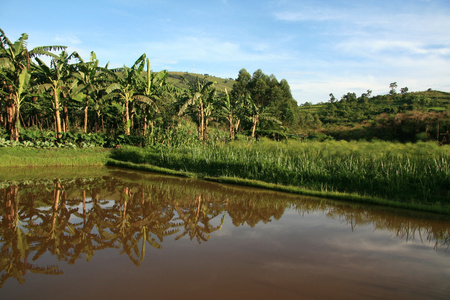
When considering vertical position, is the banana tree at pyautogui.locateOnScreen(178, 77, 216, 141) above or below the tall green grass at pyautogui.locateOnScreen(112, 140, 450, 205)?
above

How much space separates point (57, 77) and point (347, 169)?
14705mm

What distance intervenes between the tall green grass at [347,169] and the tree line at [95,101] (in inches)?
238

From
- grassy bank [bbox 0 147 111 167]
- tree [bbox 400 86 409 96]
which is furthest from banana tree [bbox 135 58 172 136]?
tree [bbox 400 86 409 96]

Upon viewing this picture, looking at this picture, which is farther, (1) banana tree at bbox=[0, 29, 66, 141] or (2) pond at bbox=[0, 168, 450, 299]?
(1) banana tree at bbox=[0, 29, 66, 141]

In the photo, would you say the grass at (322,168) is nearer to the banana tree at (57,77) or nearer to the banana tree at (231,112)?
the banana tree at (57,77)

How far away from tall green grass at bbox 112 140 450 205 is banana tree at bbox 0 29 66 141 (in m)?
8.21

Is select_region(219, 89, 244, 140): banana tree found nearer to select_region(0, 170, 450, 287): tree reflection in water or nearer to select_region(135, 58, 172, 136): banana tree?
select_region(135, 58, 172, 136): banana tree

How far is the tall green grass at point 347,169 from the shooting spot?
7930 mm

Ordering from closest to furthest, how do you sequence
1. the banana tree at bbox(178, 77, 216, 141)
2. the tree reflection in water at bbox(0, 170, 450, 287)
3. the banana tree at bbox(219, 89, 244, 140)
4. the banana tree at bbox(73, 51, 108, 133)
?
the tree reflection in water at bbox(0, 170, 450, 287) < the banana tree at bbox(73, 51, 108, 133) < the banana tree at bbox(178, 77, 216, 141) < the banana tree at bbox(219, 89, 244, 140)

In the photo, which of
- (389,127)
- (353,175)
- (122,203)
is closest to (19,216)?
(122,203)

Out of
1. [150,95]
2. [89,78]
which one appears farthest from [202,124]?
[89,78]

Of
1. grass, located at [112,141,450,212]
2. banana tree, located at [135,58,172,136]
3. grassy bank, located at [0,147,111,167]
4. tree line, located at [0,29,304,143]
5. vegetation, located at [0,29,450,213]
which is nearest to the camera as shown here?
grass, located at [112,141,450,212]

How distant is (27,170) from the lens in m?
11.8

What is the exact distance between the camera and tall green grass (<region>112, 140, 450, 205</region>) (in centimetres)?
793
